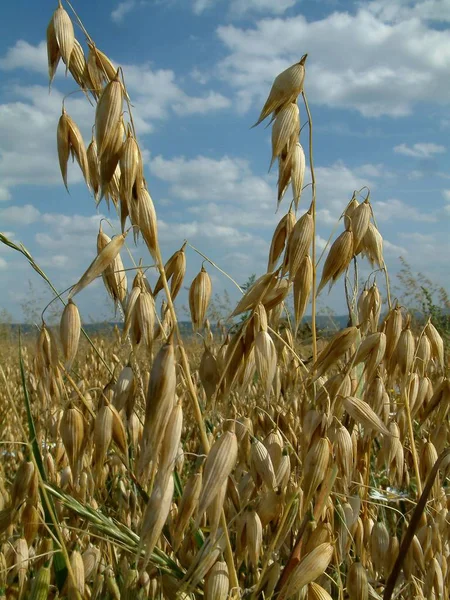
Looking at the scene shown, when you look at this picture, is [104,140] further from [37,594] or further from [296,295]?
[37,594]

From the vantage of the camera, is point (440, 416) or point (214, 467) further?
point (440, 416)

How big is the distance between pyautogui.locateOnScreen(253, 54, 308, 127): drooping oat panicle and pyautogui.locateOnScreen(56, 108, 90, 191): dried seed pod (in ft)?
1.22

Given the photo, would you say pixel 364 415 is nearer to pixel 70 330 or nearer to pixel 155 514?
pixel 155 514

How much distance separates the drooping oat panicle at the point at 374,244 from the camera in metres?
1.25

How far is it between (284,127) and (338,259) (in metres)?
0.26

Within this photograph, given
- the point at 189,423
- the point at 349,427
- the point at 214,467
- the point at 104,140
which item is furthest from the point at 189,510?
the point at 189,423

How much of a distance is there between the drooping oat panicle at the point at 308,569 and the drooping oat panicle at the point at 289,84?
759 millimetres

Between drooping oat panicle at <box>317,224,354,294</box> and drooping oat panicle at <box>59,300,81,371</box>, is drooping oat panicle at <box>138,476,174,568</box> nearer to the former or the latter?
drooping oat panicle at <box>59,300,81,371</box>

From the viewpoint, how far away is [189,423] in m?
2.36

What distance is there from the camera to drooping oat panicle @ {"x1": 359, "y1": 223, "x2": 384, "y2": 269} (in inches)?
49.2

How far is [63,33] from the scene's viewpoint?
1.05 meters

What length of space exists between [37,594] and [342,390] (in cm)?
57

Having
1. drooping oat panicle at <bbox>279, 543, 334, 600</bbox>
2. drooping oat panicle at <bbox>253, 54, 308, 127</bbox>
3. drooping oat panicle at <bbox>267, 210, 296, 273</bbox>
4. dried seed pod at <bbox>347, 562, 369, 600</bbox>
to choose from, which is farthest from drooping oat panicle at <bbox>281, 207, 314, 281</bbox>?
dried seed pod at <bbox>347, 562, 369, 600</bbox>

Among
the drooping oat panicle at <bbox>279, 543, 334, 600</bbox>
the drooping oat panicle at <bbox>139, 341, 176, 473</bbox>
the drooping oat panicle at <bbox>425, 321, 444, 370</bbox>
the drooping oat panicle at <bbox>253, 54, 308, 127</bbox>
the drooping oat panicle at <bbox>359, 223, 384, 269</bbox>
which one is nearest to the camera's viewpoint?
the drooping oat panicle at <bbox>139, 341, 176, 473</bbox>
